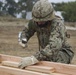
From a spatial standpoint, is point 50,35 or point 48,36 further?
point 48,36

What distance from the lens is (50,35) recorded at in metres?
5.24

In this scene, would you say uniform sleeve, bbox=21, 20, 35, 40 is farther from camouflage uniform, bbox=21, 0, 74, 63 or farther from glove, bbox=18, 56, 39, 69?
glove, bbox=18, 56, 39, 69

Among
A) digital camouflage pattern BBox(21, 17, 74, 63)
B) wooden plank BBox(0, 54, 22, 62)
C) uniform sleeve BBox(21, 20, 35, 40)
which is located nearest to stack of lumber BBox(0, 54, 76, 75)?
digital camouflage pattern BBox(21, 17, 74, 63)

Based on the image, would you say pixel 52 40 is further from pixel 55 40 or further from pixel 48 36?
pixel 48 36

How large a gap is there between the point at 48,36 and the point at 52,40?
19.0 inches

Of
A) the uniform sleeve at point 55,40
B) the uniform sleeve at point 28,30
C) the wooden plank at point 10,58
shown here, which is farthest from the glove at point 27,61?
the uniform sleeve at point 28,30

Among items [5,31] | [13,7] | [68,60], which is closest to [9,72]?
[68,60]

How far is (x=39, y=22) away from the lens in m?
5.31

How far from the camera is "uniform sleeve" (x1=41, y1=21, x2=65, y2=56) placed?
5008mm

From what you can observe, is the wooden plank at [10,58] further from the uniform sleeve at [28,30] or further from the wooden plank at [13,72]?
the wooden plank at [13,72]

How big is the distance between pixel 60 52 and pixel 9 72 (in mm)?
1037

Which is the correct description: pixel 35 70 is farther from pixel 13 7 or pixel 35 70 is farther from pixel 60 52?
pixel 13 7

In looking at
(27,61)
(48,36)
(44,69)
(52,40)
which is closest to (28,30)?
(48,36)

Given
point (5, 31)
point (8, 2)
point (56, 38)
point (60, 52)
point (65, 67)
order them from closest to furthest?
1. point (65, 67)
2. point (56, 38)
3. point (60, 52)
4. point (5, 31)
5. point (8, 2)
